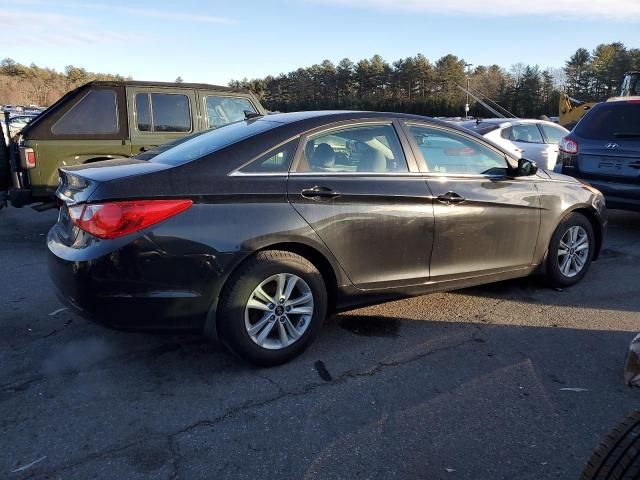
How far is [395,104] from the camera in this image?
6306 cm

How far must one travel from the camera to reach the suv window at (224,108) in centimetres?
789

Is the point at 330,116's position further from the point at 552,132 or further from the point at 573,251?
the point at 552,132

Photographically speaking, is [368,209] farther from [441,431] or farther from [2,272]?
[2,272]

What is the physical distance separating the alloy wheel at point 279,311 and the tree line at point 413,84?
4594cm

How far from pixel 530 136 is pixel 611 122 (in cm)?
421

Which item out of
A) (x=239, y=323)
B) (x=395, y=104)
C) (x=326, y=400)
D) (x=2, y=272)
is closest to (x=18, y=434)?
(x=239, y=323)

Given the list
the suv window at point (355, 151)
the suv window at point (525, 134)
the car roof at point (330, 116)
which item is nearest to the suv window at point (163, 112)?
the car roof at point (330, 116)

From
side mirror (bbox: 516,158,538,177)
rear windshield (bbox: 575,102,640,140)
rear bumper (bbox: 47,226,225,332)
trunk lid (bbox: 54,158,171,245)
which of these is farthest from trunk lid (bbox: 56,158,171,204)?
rear windshield (bbox: 575,102,640,140)

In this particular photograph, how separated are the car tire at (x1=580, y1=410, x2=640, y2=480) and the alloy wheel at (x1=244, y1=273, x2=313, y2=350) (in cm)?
197

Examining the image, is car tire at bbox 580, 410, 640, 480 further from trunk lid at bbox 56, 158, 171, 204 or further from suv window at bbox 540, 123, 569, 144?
suv window at bbox 540, 123, 569, 144

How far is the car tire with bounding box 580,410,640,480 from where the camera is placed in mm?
1793

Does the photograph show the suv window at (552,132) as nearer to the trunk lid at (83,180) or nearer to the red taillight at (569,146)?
the red taillight at (569,146)

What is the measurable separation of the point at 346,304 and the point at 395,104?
62.1 m

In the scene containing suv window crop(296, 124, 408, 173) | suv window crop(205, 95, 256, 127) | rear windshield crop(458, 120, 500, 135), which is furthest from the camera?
rear windshield crop(458, 120, 500, 135)
